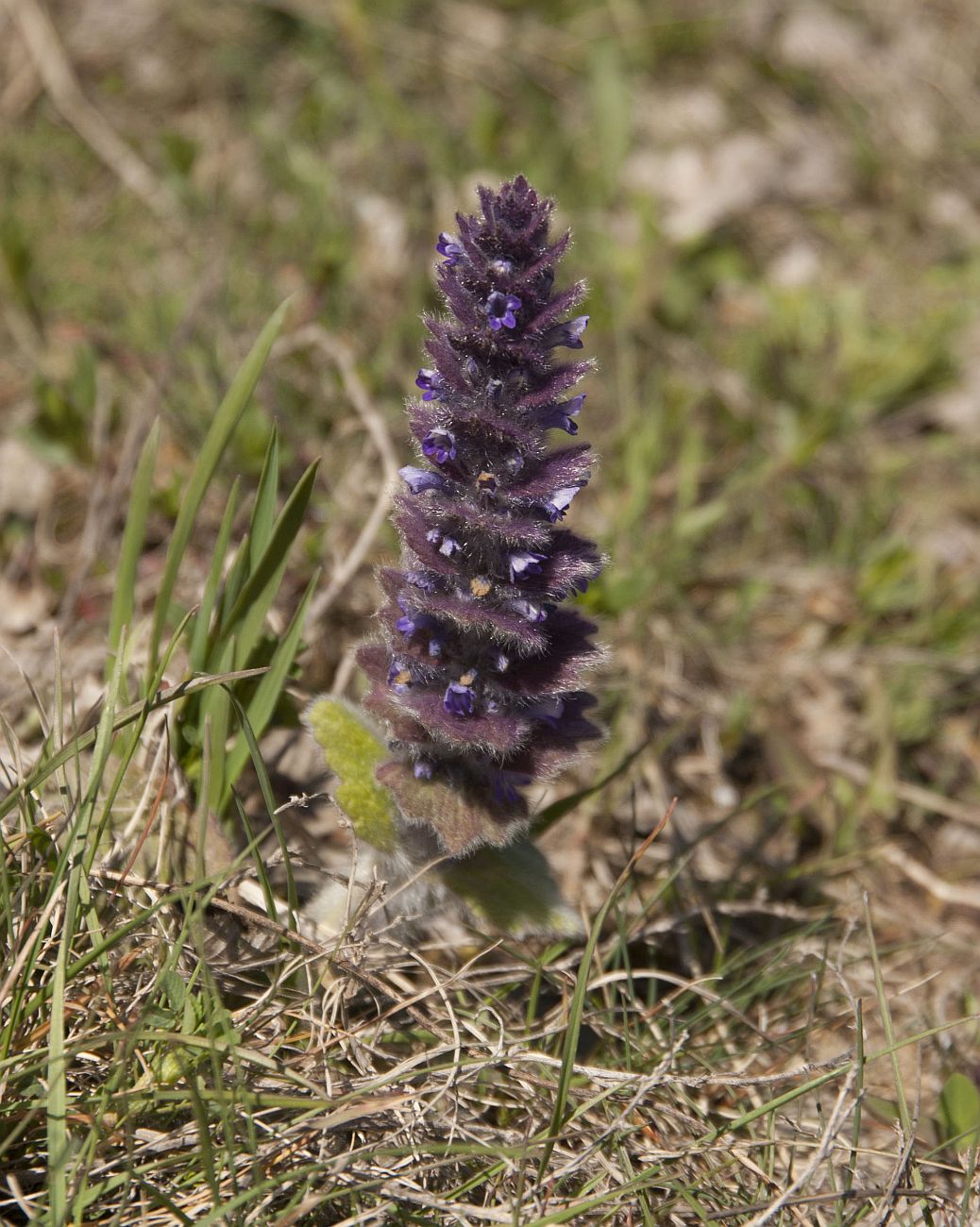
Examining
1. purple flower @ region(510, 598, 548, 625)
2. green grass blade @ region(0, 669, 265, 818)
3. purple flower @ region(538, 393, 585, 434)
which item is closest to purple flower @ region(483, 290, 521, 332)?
purple flower @ region(538, 393, 585, 434)

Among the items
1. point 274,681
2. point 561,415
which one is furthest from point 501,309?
point 274,681

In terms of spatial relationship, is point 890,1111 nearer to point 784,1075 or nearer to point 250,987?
point 784,1075

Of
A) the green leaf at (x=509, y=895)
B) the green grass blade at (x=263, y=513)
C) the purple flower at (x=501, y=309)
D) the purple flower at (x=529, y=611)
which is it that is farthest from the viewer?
the green grass blade at (x=263, y=513)

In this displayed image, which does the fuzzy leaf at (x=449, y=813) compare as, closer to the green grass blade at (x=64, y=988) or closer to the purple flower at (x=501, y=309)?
the green grass blade at (x=64, y=988)

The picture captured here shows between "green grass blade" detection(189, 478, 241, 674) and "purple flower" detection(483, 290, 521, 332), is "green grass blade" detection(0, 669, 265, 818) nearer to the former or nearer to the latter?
"green grass blade" detection(189, 478, 241, 674)

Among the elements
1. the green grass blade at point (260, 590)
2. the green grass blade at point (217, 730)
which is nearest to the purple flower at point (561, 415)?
the green grass blade at point (260, 590)

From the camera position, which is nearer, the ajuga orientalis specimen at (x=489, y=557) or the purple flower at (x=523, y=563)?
the ajuga orientalis specimen at (x=489, y=557)
